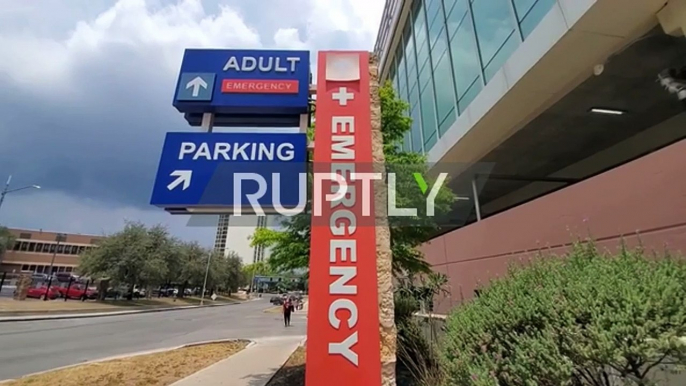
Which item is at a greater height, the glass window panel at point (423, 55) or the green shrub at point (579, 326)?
the glass window panel at point (423, 55)

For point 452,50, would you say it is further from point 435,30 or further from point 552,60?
point 552,60

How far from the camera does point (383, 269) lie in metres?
4.06

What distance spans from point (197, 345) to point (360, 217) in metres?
11.8

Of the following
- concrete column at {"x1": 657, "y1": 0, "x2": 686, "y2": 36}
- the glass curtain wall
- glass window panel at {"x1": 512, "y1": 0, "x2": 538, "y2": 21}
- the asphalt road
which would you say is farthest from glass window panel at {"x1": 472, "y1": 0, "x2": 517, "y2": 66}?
the asphalt road

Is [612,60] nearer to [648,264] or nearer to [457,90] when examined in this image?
[457,90]

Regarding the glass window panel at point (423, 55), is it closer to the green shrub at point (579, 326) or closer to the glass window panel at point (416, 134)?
the glass window panel at point (416, 134)

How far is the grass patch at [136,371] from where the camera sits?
714 cm

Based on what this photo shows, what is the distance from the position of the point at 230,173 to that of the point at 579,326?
4.23 m

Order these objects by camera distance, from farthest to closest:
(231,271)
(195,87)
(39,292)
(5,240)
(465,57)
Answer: (231,271) → (5,240) → (39,292) → (465,57) → (195,87)

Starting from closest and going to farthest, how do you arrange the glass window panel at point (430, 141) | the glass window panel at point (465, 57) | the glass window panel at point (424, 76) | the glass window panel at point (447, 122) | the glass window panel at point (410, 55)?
the glass window panel at point (465, 57)
the glass window panel at point (447, 122)
the glass window panel at point (430, 141)
the glass window panel at point (424, 76)
the glass window panel at point (410, 55)

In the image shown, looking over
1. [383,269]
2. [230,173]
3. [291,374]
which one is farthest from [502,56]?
[291,374]

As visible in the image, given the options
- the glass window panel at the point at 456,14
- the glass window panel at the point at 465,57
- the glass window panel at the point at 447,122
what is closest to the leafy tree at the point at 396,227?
the glass window panel at the point at 465,57

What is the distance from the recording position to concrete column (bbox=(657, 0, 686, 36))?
18.9 feet

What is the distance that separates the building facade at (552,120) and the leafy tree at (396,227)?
2351mm
